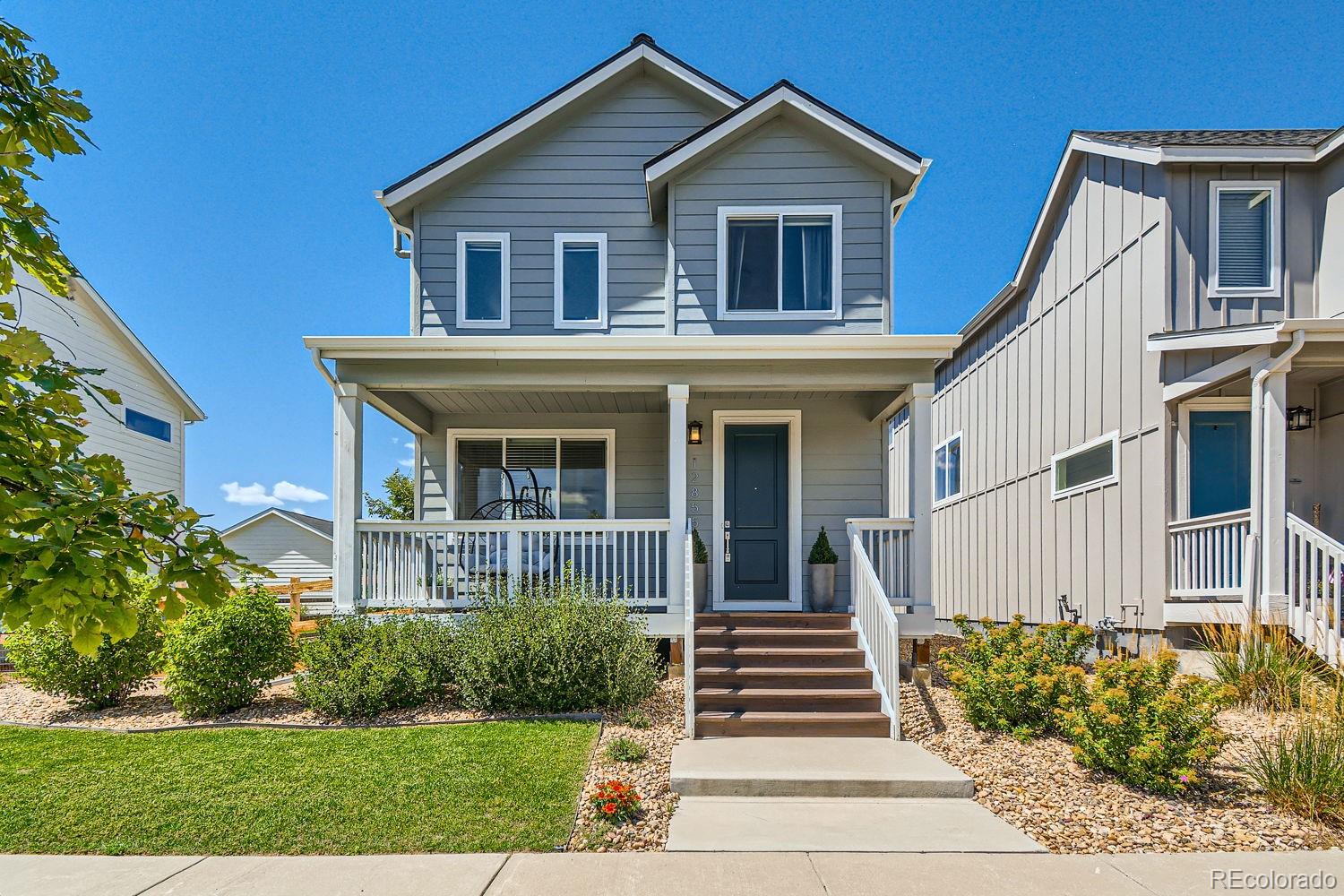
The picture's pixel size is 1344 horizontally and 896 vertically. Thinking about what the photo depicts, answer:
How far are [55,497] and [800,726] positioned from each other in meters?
5.90

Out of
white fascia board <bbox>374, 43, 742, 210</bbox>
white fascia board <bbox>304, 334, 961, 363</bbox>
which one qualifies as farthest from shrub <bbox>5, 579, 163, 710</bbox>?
white fascia board <bbox>374, 43, 742, 210</bbox>

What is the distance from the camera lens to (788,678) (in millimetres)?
7766

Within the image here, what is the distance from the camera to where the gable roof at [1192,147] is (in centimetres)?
905

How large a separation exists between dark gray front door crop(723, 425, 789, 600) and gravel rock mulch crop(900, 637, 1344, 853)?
3595mm

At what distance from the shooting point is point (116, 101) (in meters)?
8.38

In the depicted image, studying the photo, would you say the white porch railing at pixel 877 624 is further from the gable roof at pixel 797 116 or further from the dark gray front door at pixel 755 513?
the gable roof at pixel 797 116

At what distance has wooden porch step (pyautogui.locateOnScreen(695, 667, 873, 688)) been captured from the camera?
25.2 ft

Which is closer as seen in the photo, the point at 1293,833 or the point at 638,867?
the point at 638,867

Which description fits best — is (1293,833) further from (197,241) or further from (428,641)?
(197,241)

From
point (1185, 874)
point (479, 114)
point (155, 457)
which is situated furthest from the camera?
point (155, 457)

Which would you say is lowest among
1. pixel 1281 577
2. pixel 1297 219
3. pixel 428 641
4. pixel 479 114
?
pixel 428 641

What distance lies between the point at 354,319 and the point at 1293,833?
9.84 m

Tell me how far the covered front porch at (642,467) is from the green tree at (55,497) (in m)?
5.17

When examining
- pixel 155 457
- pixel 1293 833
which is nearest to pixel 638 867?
pixel 1293 833
